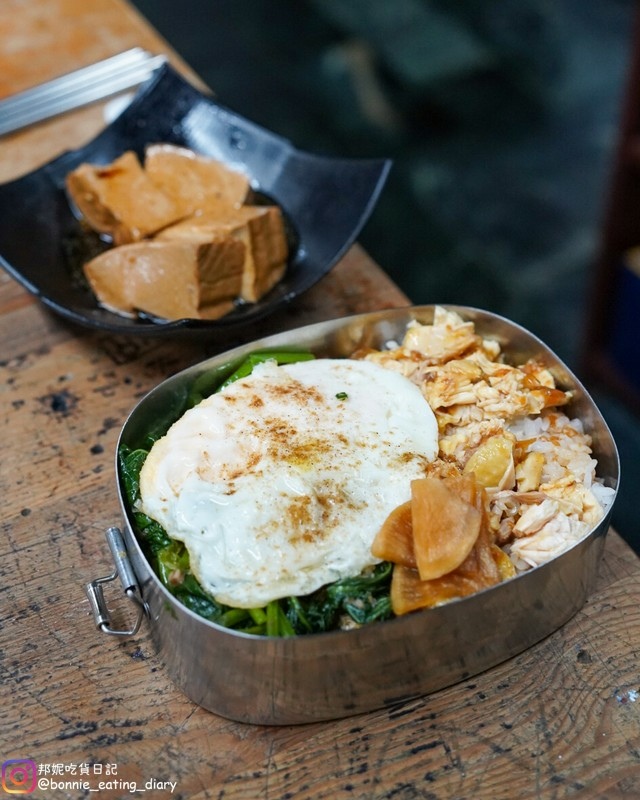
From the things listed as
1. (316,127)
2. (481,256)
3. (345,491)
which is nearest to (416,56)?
(316,127)

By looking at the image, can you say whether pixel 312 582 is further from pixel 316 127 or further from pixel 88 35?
pixel 316 127

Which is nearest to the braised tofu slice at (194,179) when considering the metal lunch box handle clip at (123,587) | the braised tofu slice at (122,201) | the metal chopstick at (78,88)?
the braised tofu slice at (122,201)

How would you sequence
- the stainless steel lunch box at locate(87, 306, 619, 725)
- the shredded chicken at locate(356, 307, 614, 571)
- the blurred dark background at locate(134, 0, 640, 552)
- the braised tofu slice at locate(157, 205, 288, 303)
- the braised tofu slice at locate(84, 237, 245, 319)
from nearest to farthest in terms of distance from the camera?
1. the stainless steel lunch box at locate(87, 306, 619, 725)
2. the shredded chicken at locate(356, 307, 614, 571)
3. the braised tofu slice at locate(84, 237, 245, 319)
4. the braised tofu slice at locate(157, 205, 288, 303)
5. the blurred dark background at locate(134, 0, 640, 552)

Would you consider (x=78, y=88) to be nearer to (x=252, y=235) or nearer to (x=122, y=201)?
(x=122, y=201)

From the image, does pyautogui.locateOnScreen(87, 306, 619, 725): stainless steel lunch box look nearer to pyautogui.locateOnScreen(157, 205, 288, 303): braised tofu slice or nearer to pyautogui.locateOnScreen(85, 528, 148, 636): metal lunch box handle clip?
pyautogui.locateOnScreen(85, 528, 148, 636): metal lunch box handle clip

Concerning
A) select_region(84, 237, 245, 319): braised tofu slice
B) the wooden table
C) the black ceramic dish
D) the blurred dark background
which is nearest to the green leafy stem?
the wooden table
